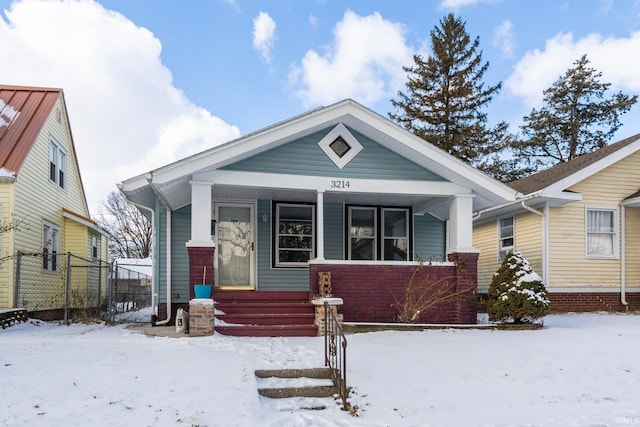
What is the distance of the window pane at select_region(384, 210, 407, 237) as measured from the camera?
13312mm

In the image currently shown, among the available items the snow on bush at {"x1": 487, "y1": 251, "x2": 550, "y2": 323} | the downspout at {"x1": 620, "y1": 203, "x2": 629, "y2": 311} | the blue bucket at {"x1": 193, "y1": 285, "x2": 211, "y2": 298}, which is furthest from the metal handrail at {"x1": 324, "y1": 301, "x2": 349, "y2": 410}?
the downspout at {"x1": 620, "y1": 203, "x2": 629, "y2": 311}

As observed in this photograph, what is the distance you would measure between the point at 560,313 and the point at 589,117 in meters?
20.9

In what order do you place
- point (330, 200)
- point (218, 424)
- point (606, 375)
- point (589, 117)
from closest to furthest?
1. point (218, 424)
2. point (606, 375)
3. point (330, 200)
4. point (589, 117)

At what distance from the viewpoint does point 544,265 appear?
14164mm

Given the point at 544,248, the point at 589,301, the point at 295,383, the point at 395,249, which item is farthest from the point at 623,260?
the point at 295,383

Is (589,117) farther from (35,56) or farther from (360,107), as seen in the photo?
(35,56)

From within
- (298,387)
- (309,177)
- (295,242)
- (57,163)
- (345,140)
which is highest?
(57,163)

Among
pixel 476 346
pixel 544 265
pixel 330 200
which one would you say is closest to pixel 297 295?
pixel 330 200

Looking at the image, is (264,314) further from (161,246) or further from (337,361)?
(161,246)

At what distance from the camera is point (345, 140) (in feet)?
36.5

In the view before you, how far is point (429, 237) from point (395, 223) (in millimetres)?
1048

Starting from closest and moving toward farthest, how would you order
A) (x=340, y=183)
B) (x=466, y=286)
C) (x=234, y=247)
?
(x=340, y=183), (x=466, y=286), (x=234, y=247)

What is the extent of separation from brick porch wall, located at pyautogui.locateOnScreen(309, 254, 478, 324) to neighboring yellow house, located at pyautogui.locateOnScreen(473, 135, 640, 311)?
388 centimetres

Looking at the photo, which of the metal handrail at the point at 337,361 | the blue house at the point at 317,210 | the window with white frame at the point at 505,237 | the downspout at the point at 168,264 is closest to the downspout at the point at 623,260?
the window with white frame at the point at 505,237
